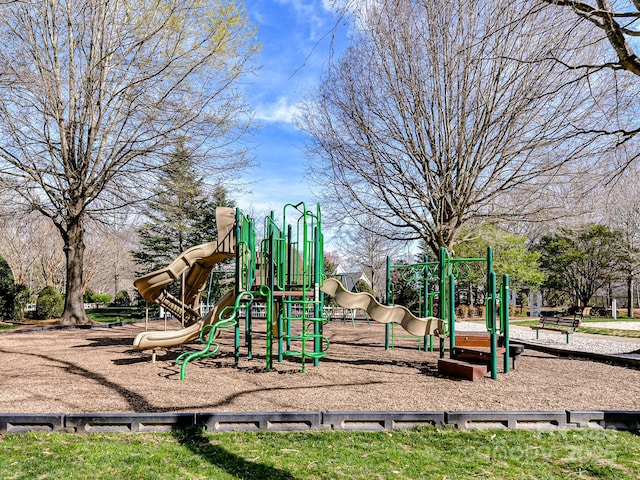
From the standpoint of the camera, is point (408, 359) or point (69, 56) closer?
point (408, 359)

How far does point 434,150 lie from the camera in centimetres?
1351

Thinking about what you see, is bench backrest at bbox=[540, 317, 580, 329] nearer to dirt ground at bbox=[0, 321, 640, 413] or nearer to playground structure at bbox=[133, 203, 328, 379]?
dirt ground at bbox=[0, 321, 640, 413]

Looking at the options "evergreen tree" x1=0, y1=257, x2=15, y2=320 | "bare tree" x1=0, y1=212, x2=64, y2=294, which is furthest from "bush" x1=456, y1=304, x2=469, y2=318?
"bare tree" x1=0, y1=212, x2=64, y2=294

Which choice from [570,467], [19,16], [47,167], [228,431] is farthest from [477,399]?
[19,16]

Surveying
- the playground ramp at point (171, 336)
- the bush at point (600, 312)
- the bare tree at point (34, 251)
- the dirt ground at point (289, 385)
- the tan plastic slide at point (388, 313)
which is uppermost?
the bare tree at point (34, 251)

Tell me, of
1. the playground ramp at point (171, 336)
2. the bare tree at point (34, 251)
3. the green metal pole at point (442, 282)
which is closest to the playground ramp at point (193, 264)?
the playground ramp at point (171, 336)

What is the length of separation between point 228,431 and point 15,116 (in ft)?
44.8

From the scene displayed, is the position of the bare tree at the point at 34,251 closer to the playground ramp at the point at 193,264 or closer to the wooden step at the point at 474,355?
the playground ramp at the point at 193,264

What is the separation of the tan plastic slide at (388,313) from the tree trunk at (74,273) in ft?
37.6

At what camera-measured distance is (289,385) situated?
22.0 feet

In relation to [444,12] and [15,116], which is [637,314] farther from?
[15,116]

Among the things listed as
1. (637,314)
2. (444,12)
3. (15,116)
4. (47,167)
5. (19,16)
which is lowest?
(637,314)

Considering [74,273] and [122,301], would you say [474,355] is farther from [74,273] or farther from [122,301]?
[122,301]

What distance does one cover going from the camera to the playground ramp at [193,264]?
30.9 feet
